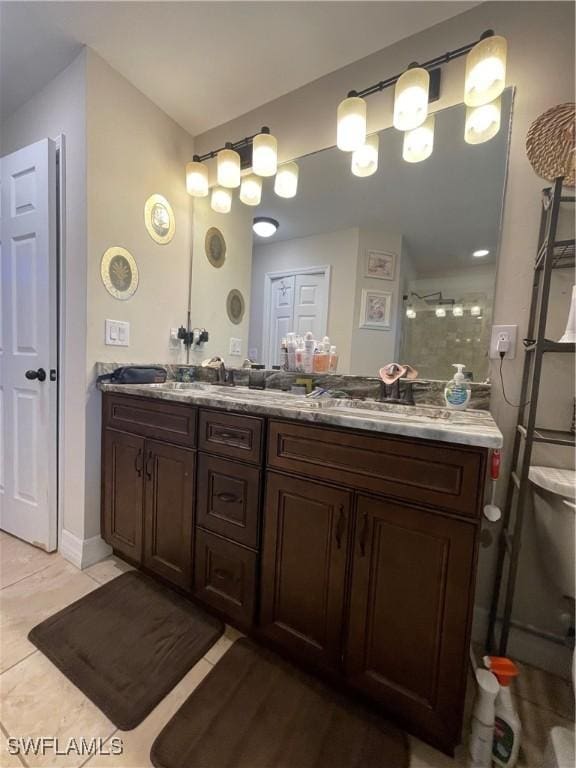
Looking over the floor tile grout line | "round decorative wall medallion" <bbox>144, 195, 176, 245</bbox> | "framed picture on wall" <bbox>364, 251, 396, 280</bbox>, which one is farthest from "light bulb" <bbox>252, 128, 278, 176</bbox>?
the floor tile grout line

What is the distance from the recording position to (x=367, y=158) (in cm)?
142

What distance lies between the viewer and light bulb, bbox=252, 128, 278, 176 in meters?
1.56

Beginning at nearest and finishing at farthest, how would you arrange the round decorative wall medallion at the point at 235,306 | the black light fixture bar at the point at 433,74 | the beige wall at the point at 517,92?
the beige wall at the point at 517,92 < the black light fixture bar at the point at 433,74 < the round decorative wall medallion at the point at 235,306

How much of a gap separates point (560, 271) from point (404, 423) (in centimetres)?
86

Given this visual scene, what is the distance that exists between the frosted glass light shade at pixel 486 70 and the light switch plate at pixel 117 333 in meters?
1.76

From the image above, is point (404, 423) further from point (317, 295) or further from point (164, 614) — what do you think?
point (164, 614)

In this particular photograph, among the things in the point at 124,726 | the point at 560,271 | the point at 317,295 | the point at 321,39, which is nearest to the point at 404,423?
the point at 560,271

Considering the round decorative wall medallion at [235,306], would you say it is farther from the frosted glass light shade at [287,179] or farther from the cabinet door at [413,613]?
the cabinet door at [413,613]

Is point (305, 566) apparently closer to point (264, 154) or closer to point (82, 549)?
point (82, 549)

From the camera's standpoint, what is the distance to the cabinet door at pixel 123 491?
146 cm

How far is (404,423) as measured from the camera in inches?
33.4

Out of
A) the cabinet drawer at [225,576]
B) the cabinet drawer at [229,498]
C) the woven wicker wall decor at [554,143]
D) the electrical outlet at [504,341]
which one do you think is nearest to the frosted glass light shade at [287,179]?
the woven wicker wall decor at [554,143]

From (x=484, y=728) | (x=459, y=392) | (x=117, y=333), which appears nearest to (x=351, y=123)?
(x=459, y=392)

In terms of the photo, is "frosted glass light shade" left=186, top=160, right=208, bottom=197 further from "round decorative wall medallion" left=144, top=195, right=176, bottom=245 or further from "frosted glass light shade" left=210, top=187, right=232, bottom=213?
"round decorative wall medallion" left=144, top=195, right=176, bottom=245
